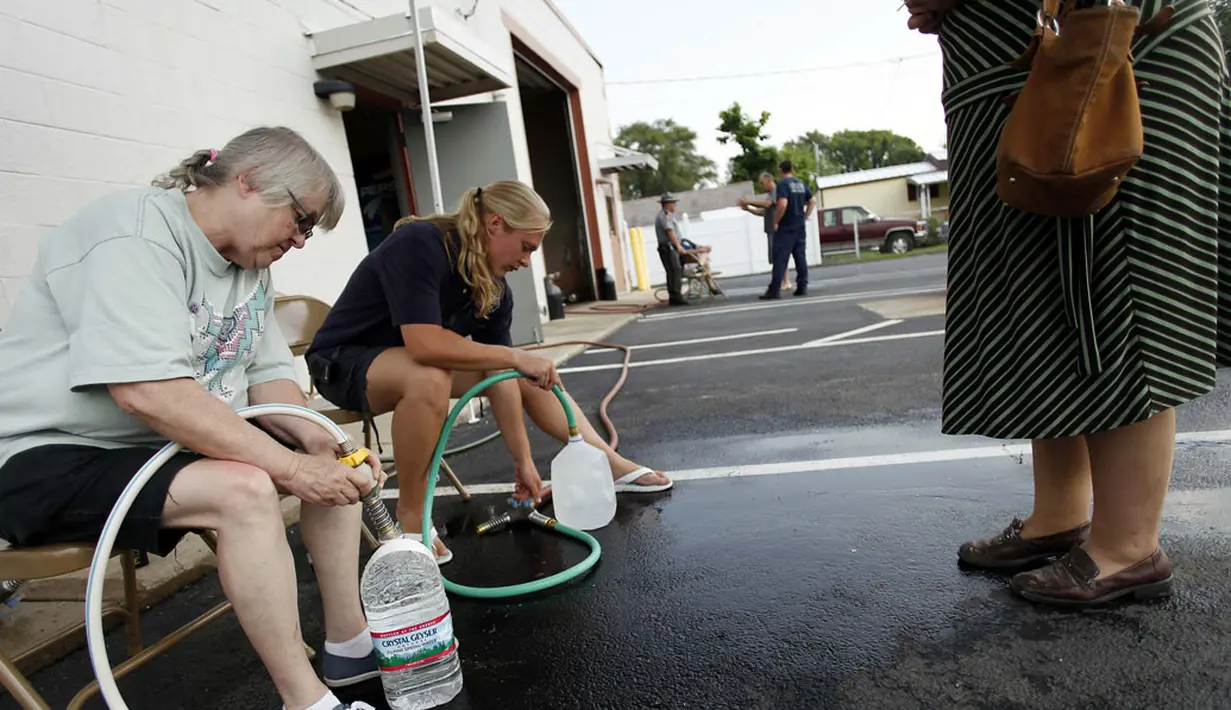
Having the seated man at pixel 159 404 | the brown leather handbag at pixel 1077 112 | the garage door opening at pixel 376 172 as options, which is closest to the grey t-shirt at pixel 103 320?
the seated man at pixel 159 404

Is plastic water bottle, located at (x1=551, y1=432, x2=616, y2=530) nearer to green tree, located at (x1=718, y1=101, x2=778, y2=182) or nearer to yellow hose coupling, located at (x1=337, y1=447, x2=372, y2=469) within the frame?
yellow hose coupling, located at (x1=337, y1=447, x2=372, y2=469)

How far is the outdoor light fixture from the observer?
18.6 feet

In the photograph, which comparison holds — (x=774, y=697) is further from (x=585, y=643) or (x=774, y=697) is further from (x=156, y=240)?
(x=156, y=240)

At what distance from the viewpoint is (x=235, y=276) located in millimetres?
1821

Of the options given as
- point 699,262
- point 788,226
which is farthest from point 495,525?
point 699,262

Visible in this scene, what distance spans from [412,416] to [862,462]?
6.28ft

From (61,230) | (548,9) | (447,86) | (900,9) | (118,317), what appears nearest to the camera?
(118,317)

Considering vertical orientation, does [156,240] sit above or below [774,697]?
above

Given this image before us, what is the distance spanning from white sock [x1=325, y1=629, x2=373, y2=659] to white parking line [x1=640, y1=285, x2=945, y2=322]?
27.3 ft

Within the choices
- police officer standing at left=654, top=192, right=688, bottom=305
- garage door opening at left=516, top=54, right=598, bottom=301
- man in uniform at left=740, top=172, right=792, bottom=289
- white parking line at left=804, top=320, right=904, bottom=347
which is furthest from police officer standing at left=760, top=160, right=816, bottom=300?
garage door opening at left=516, top=54, right=598, bottom=301

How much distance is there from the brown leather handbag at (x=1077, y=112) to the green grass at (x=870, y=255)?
2073cm

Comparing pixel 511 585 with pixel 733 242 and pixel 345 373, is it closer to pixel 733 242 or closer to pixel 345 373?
pixel 345 373

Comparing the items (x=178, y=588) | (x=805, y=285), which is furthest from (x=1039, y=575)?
(x=805, y=285)

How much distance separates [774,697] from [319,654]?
1.34 m
